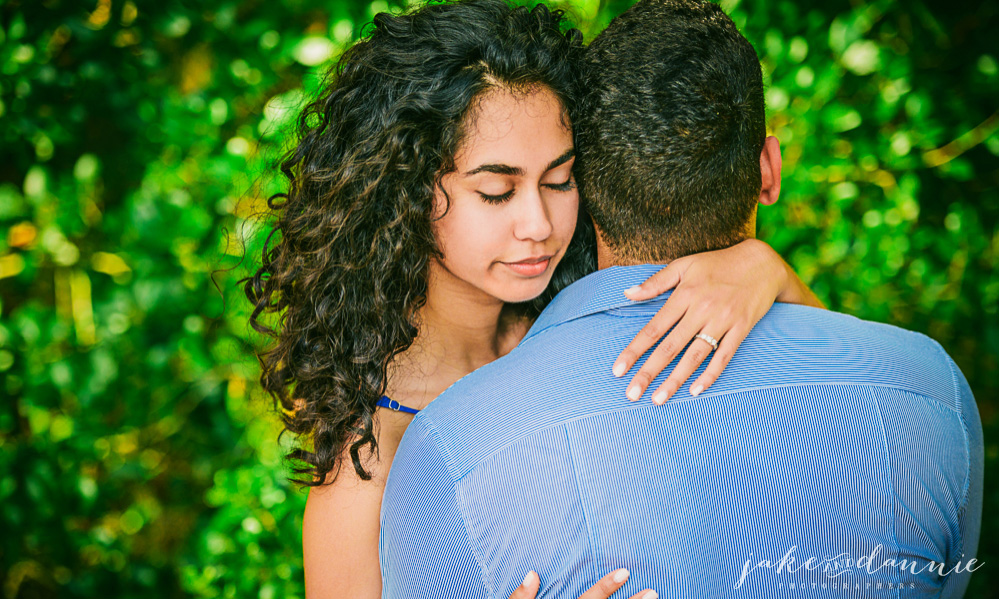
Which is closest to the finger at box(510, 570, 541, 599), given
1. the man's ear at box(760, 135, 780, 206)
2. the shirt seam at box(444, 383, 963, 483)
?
the shirt seam at box(444, 383, 963, 483)

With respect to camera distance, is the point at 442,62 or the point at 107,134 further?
the point at 107,134

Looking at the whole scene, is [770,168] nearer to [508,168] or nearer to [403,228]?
[508,168]

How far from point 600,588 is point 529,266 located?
662mm

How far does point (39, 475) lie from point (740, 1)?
2.62 meters

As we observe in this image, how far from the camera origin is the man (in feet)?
3.24

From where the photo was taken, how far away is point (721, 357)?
105cm

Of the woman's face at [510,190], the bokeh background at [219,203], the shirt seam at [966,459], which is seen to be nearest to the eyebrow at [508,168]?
the woman's face at [510,190]

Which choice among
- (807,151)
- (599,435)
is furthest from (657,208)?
(807,151)

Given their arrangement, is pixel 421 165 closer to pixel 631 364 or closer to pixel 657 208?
pixel 657 208

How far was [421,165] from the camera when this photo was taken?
1.40 metres

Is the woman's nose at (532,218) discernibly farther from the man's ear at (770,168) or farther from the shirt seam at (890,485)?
the shirt seam at (890,485)

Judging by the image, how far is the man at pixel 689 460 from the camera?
0.99 m

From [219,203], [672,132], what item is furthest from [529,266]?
[219,203]

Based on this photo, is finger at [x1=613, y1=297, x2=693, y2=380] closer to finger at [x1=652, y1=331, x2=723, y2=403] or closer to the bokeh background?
finger at [x1=652, y1=331, x2=723, y2=403]
